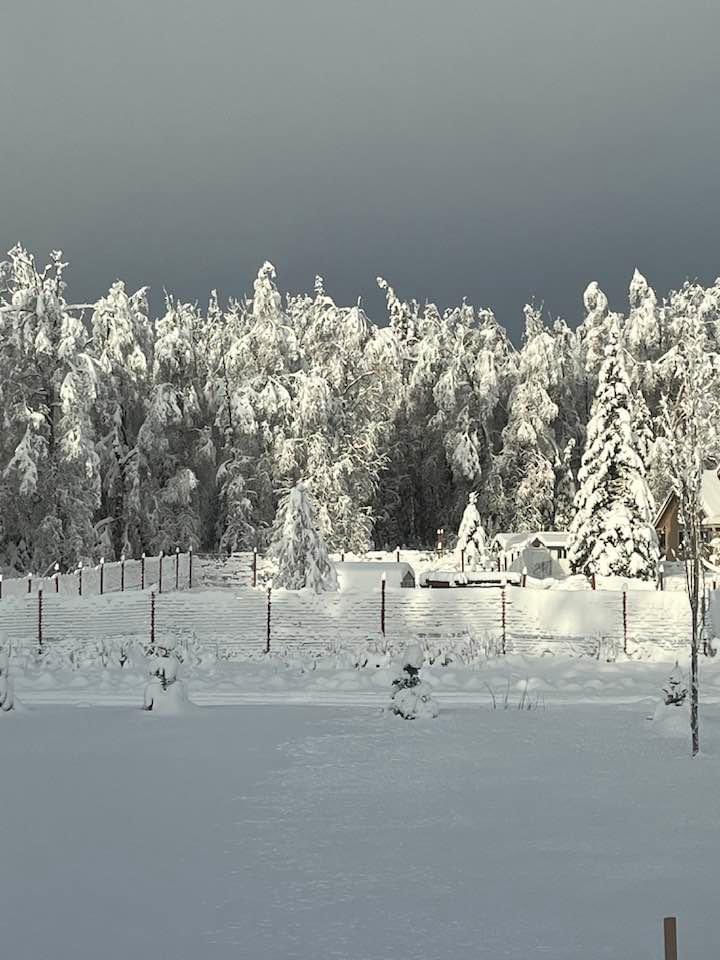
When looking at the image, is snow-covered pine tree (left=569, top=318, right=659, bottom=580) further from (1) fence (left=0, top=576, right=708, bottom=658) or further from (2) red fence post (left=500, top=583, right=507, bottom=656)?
(2) red fence post (left=500, top=583, right=507, bottom=656)

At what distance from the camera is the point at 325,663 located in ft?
62.5

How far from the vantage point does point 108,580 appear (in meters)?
36.2

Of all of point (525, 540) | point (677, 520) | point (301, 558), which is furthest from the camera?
point (525, 540)

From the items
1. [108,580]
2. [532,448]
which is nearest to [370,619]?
[108,580]

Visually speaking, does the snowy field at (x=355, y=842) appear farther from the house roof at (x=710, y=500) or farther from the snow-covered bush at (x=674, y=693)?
the house roof at (x=710, y=500)

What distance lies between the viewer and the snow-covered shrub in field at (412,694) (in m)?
13.5

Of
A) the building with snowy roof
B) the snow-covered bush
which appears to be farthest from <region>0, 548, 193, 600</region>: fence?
the building with snowy roof

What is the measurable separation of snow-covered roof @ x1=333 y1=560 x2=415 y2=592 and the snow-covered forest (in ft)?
24.5

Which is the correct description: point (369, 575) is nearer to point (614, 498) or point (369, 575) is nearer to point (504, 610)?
point (614, 498)

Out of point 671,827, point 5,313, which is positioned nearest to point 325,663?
point 671,827

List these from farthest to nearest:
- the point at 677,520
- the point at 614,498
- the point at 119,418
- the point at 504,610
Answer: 1. the point at 119,418
2. the point at 677,520
3. the point at 614,498
4. the point at 504,610

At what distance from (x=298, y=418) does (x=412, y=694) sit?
36430 mm

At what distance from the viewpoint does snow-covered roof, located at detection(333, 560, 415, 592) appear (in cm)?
3344

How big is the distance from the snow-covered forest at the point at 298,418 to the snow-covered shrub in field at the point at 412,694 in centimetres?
2399
